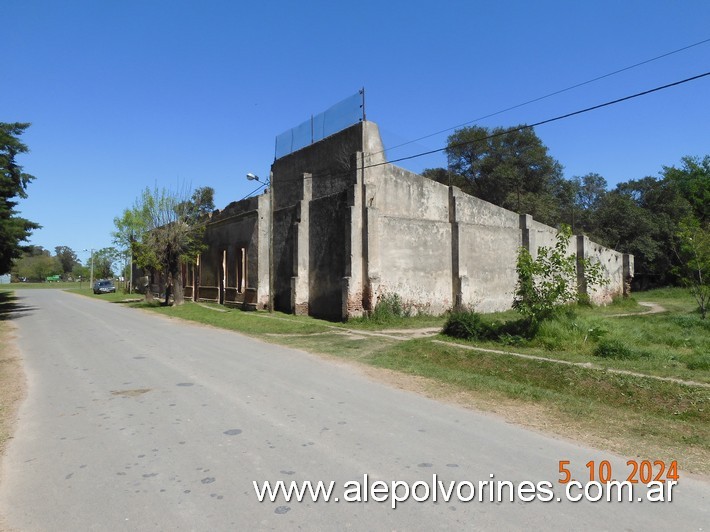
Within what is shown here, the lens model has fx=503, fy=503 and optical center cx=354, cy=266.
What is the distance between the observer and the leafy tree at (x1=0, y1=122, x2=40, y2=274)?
21.3 metres

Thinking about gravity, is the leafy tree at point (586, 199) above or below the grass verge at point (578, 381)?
above

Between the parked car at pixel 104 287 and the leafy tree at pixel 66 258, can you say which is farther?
the leafy tree at pixel 66 258

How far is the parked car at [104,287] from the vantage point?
56.6 metres

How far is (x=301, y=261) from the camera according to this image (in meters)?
23.9

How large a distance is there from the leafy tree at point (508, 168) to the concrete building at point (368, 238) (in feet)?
65.6

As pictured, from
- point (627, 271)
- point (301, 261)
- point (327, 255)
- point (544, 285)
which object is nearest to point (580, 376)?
point (544, 285)

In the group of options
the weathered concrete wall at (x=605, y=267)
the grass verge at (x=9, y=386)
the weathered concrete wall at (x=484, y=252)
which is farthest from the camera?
the weathered concrete wall at (x=605, y=267)

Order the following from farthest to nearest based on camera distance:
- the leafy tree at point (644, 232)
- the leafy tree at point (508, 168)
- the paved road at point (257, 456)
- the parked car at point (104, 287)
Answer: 1. the parked car at point (104, 287)
2. the leafy tree at point (508, 168)
3. the leafy tree at point (644, 232)
4. the paved road at point (257, 456)

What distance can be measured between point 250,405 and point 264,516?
3.49m

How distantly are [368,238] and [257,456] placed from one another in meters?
15.8

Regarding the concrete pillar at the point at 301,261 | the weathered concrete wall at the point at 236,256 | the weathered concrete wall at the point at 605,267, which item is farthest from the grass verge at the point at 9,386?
the weathered concrete wall at the point at 605,267

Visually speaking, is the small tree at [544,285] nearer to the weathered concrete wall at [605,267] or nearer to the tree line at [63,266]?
the weathered concrete wall at [605,267]

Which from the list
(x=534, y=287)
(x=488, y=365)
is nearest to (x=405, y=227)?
(x=534, y=287)

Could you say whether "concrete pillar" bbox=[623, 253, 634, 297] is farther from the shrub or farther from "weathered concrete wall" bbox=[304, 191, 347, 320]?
the shrub
